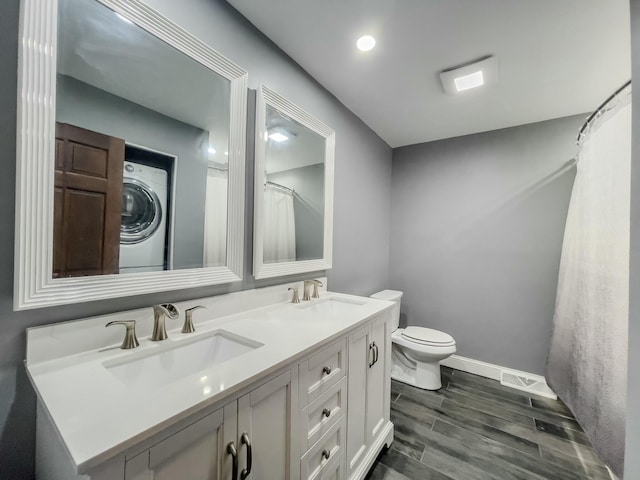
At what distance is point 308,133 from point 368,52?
1.98 ft

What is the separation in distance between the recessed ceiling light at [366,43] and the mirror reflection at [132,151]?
33.3 inches

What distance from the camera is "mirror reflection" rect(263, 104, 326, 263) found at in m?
1.51

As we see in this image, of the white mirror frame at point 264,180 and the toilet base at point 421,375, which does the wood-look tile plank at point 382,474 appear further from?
the white mirror frame at point 264,180

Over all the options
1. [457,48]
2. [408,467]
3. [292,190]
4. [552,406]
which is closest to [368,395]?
[408,467]

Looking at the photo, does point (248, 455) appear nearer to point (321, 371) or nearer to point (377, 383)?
point (321, 371)

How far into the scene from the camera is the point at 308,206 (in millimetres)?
1802

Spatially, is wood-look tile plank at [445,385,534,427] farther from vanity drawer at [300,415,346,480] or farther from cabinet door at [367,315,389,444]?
vanity drawer at [300,415,346,480]

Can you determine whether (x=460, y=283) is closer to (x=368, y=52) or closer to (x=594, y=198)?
(x=594, y=198)

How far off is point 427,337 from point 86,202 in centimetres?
239

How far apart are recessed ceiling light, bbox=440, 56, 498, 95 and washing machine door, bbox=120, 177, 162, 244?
1948mm

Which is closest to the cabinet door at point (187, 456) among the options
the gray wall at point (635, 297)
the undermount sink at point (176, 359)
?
the undermount sink at point (176, 359)

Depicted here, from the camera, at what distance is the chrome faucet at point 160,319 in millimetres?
977

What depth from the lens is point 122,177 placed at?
96 cm

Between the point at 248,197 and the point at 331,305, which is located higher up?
the point at 248,197
